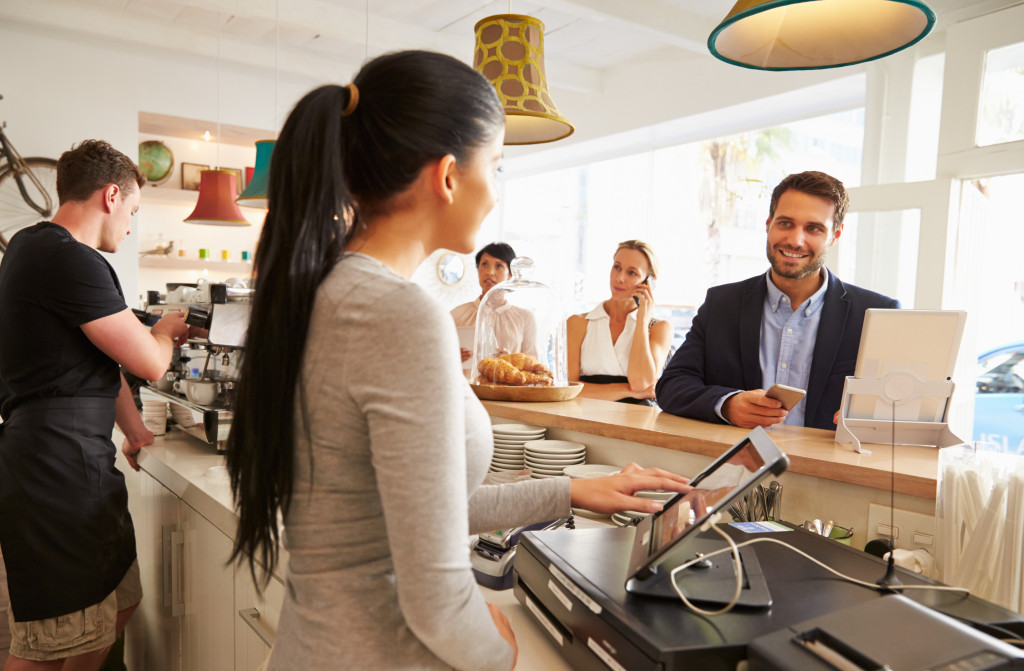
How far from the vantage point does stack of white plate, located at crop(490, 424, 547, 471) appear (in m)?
1.94

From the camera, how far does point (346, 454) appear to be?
0.76 metres

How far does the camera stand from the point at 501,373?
2.34 metres

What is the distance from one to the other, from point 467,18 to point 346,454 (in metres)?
4.94

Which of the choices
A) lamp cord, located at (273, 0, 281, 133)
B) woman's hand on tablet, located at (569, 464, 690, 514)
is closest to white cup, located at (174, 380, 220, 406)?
woman's hand on tablet, located at (569, 464, 690, 514)

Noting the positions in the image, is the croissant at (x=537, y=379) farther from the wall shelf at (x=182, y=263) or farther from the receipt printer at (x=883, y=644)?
the wall shelf at (x=182, y=263)

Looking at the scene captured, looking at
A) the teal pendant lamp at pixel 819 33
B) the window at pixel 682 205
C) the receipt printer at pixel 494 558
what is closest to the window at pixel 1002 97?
the window at pixel 682 205

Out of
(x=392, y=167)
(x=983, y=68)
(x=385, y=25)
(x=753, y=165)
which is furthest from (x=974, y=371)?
(x=385, y=25)

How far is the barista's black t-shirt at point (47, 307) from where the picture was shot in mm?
1918

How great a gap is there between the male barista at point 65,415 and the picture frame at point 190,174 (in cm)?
512

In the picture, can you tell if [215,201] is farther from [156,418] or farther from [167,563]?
[167,563]

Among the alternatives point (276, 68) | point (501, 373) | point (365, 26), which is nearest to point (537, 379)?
point (501, 373)

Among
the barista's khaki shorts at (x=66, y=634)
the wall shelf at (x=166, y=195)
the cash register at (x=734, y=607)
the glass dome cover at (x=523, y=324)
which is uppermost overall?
the wall shelf at (x=166, y=195)

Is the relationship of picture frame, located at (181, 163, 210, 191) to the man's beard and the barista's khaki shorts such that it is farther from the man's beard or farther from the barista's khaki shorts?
the man's beard

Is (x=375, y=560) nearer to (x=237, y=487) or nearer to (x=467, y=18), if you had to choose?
(x=237, y=487)
